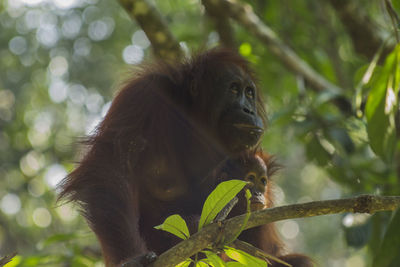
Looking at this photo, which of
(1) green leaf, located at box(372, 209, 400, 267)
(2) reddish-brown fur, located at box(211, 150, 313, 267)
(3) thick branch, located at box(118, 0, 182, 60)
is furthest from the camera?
(3) thick branch, located at box(118, 0, 182, 60)

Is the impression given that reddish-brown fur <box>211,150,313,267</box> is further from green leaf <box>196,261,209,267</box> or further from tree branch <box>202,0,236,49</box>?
tree branch <box>202,0,236,49</box>

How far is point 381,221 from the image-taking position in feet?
12.4

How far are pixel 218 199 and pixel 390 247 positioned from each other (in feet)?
2.23

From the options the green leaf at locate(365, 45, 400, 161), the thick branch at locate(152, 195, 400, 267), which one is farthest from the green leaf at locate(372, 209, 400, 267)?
the green leaf at locate(365, 45, 400, 161)

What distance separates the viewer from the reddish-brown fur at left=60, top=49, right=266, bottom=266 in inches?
107

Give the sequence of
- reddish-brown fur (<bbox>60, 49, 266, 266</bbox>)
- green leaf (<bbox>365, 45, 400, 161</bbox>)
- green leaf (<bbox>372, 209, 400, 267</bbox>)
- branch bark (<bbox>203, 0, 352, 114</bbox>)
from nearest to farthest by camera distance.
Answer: green leaf (<bbox>372, 209, 400, 267</bbox>), green leaf (<bbox>365, 45, 400, 161</bbox>), reddish-brown fur (<bbox>60, 49, 266, 266</bbox>), branch bark (<bbox>203, 0, 352, 114</bbox>)

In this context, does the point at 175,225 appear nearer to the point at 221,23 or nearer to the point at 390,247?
the point at 390,247

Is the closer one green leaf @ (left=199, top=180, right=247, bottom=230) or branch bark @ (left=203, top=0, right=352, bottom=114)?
green leaf @ (left=199, top=180, right=247, bottom=230)

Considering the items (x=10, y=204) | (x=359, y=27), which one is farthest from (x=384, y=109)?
(x=10, y=204)

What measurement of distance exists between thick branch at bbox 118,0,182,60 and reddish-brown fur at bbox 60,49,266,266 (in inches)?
27.7

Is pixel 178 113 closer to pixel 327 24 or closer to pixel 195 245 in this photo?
pixel 195 245

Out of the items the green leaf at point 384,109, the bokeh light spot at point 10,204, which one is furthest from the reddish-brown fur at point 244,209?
the bokeh light spot at point 10,204

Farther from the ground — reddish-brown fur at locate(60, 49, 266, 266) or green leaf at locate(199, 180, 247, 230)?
green leaf at locate(199, 180, 247, 230)

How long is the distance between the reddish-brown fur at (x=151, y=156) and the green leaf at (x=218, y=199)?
3.13ft
